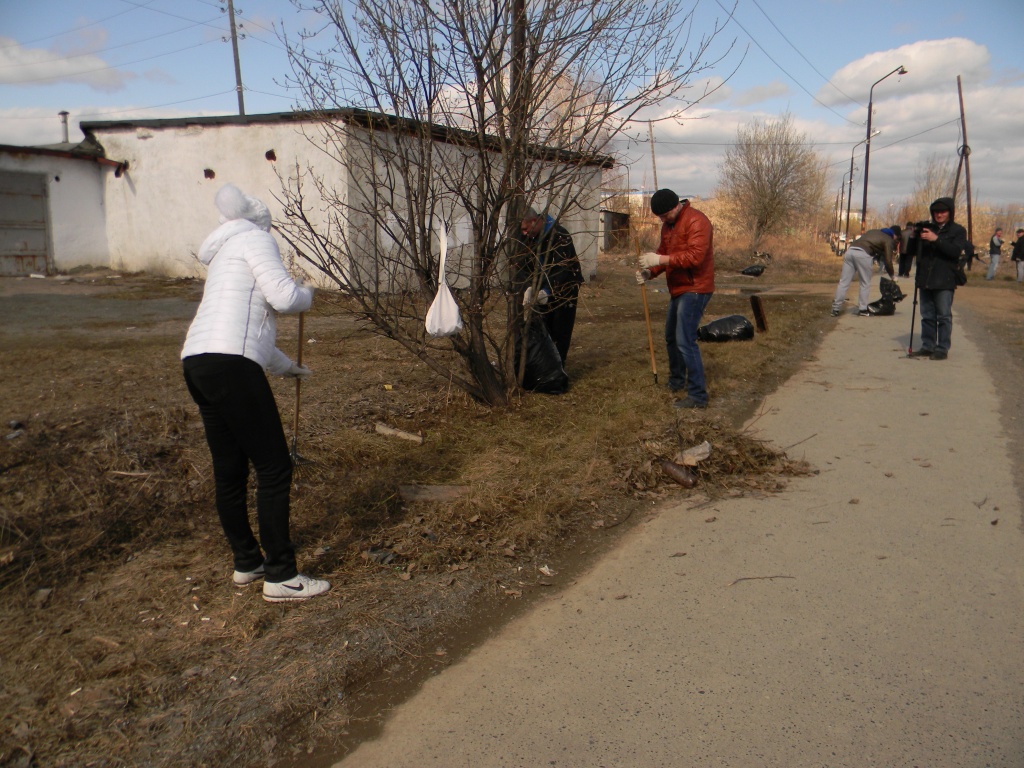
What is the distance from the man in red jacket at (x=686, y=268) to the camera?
668 cm

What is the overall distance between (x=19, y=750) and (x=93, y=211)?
1995 cm

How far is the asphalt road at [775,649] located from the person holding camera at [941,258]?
456 cm

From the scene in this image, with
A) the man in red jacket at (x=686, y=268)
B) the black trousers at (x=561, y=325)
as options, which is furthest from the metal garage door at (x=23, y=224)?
the man in red jacket at (x=686, y=268)

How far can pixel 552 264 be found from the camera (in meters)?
5.99

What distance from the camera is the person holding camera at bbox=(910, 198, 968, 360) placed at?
9.00 metres

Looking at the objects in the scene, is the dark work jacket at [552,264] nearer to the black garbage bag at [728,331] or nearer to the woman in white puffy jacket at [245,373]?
the woman in white puffy jacket at [245,373]

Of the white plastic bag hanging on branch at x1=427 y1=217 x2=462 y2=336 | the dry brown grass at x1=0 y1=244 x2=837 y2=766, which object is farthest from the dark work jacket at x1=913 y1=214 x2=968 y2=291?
the white plastic bag hanging on branch at x1=427 y1=217 x2=462 y2=336

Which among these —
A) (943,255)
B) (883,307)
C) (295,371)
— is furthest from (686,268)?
(883,307)

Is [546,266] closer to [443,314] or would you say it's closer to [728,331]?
[443,314]

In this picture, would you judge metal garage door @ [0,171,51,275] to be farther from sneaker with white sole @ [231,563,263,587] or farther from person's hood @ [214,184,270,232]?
sneaker with white sole @ [231,563,263,587]

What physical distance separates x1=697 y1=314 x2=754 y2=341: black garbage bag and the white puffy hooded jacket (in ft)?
25.8

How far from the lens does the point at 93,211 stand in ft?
64.0

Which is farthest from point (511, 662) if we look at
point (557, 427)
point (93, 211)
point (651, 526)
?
point (93, 211)

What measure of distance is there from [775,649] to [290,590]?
6.80 ft
